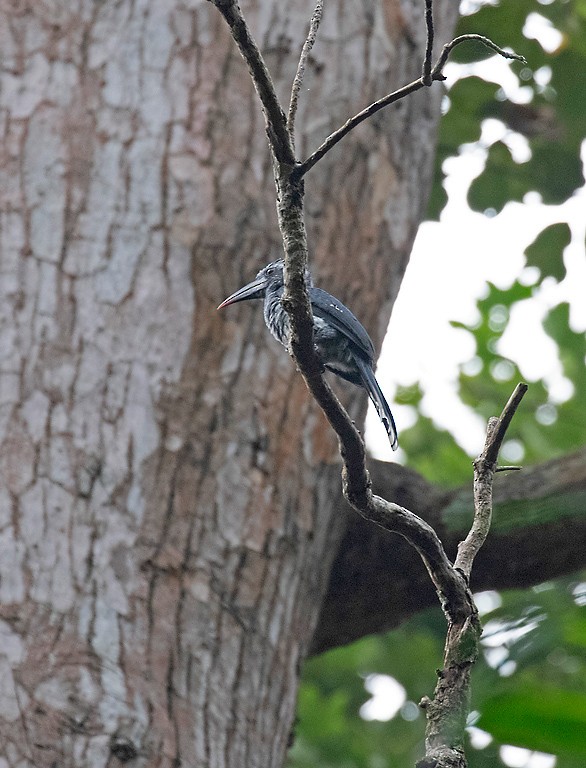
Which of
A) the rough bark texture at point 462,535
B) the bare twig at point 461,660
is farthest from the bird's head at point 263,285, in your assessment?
the bare twig at point 461,660

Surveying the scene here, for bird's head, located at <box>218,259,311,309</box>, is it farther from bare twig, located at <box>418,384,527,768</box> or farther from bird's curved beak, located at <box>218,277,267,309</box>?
bare twig, located at <box>418,384,527,768</box>

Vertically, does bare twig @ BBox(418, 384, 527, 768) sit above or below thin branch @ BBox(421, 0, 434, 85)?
below

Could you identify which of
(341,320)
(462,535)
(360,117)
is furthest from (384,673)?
(360,117)

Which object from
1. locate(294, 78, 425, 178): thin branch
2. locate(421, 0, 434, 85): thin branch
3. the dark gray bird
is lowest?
locate(294, 78, 425, 178): thin branch

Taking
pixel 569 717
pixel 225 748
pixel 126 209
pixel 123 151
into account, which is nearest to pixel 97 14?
pixel 123 151

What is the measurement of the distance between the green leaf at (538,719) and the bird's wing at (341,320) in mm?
1473

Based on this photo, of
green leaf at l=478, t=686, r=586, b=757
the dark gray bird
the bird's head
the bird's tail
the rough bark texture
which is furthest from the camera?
the rough bark texture

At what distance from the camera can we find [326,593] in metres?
3.97

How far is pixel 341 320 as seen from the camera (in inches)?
119

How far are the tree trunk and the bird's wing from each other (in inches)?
21.5

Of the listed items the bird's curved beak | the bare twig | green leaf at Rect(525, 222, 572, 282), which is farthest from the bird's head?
green leaf at Rect(525, 222, 572, 282)

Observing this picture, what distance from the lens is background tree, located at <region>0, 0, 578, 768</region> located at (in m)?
2.99

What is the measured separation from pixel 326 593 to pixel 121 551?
110cm

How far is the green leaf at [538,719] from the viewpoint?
5.10 ft
